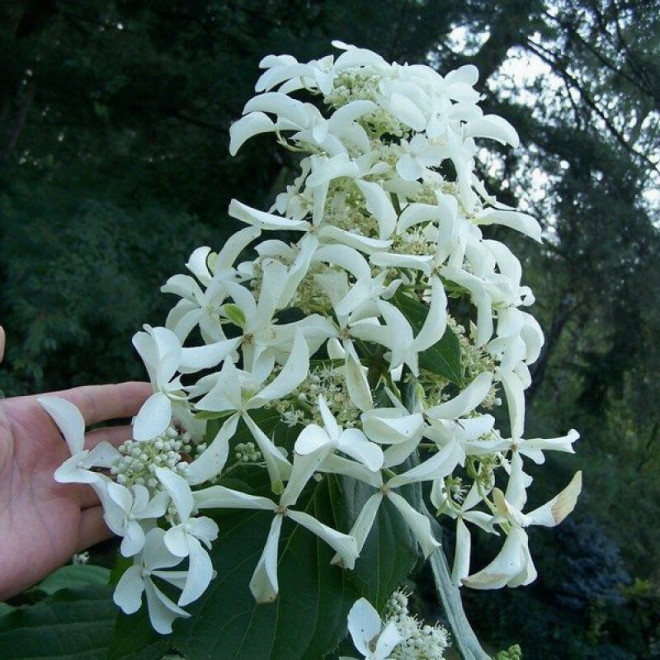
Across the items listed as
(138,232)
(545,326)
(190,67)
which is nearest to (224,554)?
(138,232)

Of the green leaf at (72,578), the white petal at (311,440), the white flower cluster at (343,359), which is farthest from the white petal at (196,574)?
the green leaf at (72,578)

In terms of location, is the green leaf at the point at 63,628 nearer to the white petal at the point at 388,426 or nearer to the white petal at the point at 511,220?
the white petal at the point at 388,426

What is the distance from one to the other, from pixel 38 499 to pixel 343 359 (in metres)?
0.37

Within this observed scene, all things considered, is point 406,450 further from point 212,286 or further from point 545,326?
point 545,326

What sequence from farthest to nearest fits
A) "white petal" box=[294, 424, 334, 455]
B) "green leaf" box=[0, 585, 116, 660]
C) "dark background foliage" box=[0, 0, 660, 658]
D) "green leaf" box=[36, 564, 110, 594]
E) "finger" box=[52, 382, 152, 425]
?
"dark background foliage" box=[0, 0, 660, 658] → "green leaf" box=[36, 564, 110, 594] → "finger" box=[52, 382, 152, 425] → "green leaf" box=[0, 585, 116, 660] → "white petal" box=[294, 424, 334, 455]

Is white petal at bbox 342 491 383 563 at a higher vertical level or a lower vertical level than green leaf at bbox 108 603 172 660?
higher

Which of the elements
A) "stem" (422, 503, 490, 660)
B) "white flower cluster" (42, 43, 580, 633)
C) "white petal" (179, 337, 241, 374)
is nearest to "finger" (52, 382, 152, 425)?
"white flower cluster" (42, 43, 580, 633)

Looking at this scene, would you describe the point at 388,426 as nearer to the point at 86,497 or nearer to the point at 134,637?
the point at 134,637

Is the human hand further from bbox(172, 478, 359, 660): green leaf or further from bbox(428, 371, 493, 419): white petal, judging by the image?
bbox(428, 371, 493, 419): white petal

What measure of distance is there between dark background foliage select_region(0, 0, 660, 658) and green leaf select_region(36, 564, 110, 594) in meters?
1.60

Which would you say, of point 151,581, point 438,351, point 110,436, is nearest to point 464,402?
point 438,351

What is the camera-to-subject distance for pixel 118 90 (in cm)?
351

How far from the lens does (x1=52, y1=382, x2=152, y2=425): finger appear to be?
91 centimetres

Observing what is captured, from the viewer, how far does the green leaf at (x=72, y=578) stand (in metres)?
1.12
